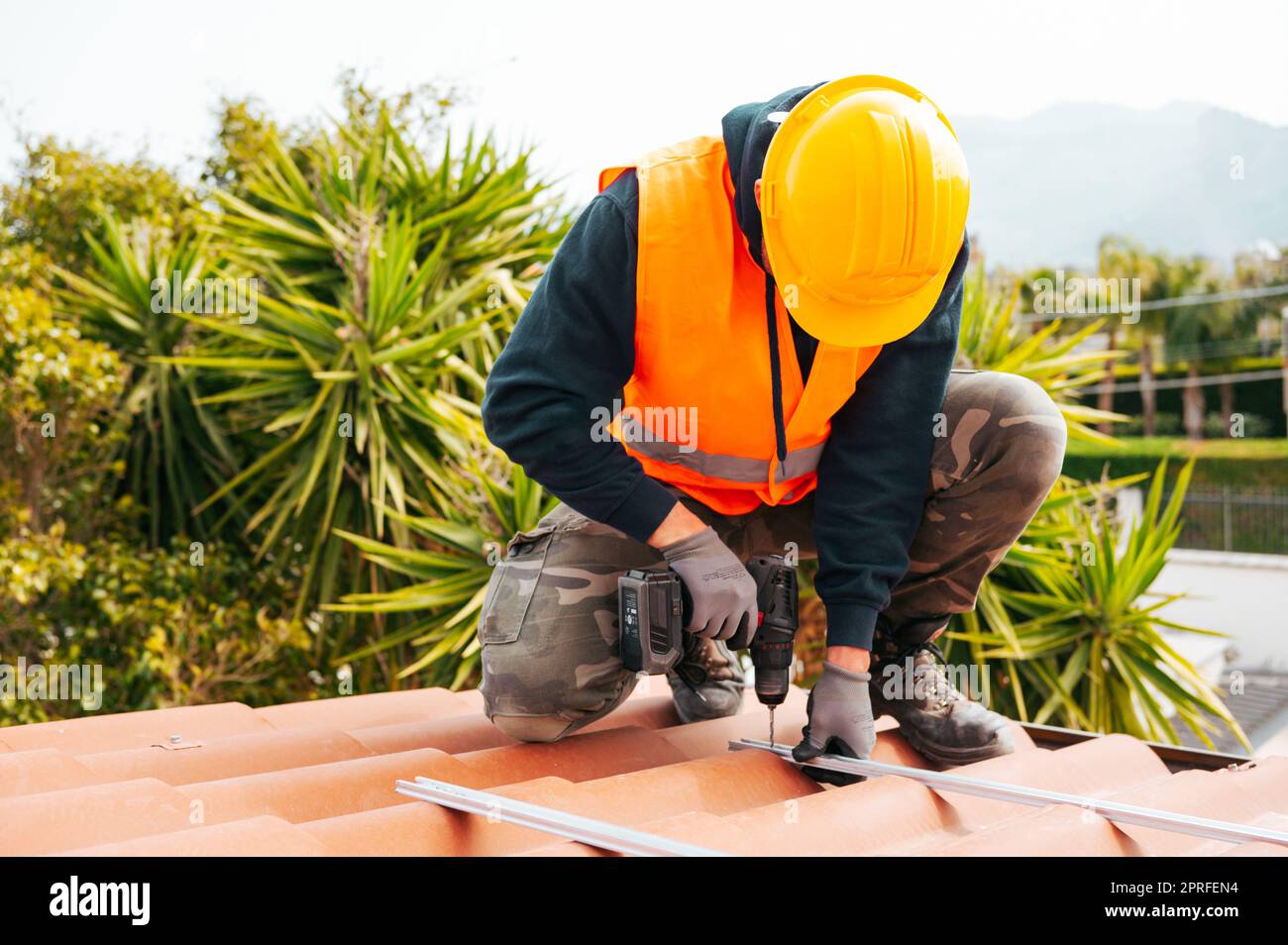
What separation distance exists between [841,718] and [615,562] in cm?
56

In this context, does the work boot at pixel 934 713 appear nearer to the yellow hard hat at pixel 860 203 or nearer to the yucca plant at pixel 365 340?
the yellow hard hat at pixel 860 203

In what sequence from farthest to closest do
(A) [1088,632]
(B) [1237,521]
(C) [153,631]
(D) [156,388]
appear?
1. (B) [1237,521]
2. (D) [156,388]
3. (C) [153,631]
4. (A) [1088,632]

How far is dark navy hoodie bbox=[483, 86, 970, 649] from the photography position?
197cm

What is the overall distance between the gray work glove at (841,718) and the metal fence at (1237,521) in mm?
20624

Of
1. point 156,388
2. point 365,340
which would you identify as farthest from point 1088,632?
point 156,388

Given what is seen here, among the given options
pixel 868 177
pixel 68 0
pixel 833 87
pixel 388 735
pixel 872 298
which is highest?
pixel 68 0

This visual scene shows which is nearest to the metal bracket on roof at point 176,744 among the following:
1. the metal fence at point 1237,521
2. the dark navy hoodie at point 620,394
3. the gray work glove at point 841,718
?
the dark navy hoodie at point 620,394

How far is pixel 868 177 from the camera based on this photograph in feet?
5.74

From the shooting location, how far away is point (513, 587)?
2248 millimetres

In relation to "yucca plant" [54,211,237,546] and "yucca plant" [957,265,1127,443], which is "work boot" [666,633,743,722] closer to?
"yucca plant" [957,265,1127,443]

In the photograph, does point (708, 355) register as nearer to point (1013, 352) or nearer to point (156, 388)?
point (1013, 352)

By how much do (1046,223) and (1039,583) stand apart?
651ft
